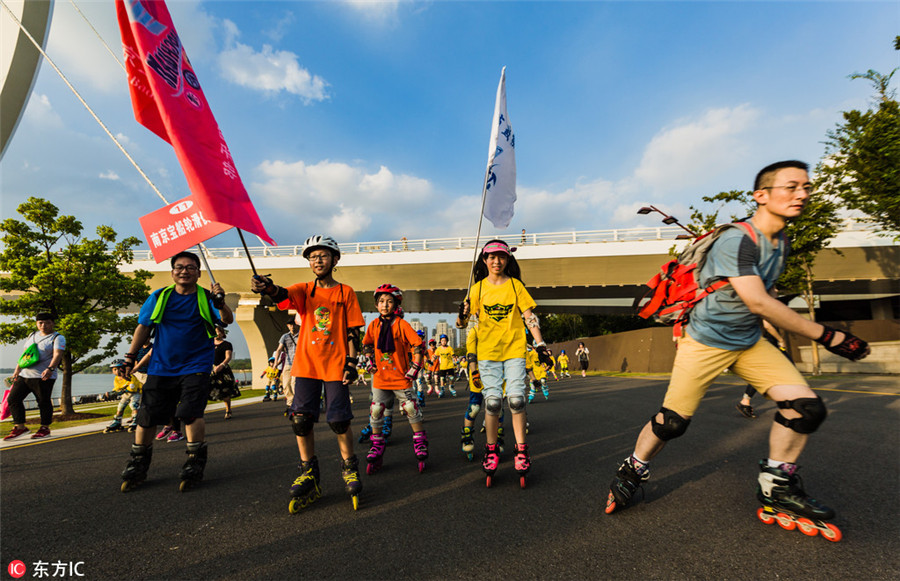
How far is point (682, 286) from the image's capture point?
285 centimetres

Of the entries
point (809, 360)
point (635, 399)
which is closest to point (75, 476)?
point (635, 399)

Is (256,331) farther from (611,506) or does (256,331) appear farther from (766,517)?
(766,517)

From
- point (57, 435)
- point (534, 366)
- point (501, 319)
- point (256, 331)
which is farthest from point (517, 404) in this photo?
point (256, 331)

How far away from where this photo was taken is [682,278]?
9.40 ft

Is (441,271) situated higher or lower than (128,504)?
higher

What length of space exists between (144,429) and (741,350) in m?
5.00

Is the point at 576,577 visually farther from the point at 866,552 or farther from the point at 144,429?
the point at 144,429

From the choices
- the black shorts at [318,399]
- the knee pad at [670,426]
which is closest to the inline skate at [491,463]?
the black shorts at [318,399]

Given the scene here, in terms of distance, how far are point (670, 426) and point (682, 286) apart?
993 mm

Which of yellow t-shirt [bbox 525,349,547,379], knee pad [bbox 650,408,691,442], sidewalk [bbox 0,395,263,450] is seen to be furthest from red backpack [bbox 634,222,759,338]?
sidewalk [bbox 0,395,263,450]

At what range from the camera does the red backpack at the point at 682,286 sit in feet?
8.59

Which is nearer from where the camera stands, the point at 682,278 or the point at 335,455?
the point at 682,278

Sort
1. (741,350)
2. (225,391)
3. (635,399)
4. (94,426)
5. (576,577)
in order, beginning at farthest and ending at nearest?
(635,399)
(94,426)
(225,391)
(741,350)
(576,577)

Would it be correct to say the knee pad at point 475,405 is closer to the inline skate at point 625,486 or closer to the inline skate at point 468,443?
the inline skate at point 468,443
